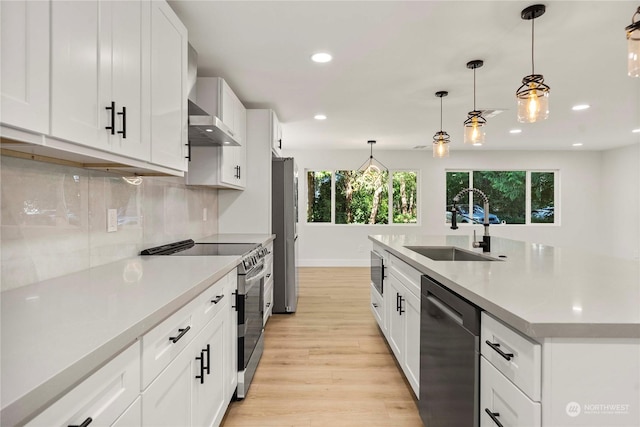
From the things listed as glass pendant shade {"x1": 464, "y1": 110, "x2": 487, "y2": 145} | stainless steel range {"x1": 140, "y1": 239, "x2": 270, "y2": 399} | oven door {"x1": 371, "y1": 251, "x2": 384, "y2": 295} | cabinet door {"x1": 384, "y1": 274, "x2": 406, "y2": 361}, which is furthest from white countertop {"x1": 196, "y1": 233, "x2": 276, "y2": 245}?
glass pendant shade {"x1": 464, "y1": 110, "x2": 487, "y2": 145}

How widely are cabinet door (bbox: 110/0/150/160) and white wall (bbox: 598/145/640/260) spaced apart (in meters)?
8.41

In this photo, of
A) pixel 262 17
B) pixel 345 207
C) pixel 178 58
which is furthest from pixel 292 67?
pixel 345 207

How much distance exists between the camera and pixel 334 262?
24.0 feet

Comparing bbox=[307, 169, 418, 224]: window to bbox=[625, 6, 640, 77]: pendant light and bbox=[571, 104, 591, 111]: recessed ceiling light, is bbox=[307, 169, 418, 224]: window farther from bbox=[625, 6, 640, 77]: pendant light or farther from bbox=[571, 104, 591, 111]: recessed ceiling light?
bbox=[625, 6, 640, 77]: pendant light

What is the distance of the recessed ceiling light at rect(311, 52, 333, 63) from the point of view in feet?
8.68

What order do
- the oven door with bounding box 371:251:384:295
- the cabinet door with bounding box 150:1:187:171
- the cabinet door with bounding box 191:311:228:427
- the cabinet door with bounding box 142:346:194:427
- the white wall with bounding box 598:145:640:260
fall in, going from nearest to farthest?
the cabinet door with bounding box 142:346:194:427 < the cabinet door with bounding box 191:311:228:427 < the cabinet door with bounding box 150:1:187:171 < the oven door with bounding box 371:251:384:295 < the white wall with bounding box 598:145:640:260

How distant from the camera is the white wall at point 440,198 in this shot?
24.0ft

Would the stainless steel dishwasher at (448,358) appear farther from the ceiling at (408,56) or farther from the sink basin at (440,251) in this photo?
the ceiling at (408,56)

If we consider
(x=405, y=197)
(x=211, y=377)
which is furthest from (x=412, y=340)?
(x=405, y=197)

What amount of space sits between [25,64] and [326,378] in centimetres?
235

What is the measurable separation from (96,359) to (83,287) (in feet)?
2.25

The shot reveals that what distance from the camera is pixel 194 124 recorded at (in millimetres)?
2150

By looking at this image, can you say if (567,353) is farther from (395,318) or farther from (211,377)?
(395,318)

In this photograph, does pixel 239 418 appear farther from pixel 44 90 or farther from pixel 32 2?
pixel 32 2
